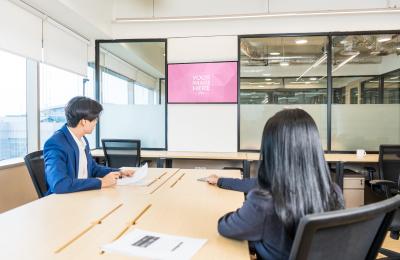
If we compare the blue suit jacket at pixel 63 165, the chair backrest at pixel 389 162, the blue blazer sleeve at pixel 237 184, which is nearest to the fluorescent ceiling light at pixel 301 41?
the chair backrest at pixel 389 162

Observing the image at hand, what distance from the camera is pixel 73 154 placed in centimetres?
213

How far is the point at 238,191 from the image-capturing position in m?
2.03

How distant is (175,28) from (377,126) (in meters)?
3.13

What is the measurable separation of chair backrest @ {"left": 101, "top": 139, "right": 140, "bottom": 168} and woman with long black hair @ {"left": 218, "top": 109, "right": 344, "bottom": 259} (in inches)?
114

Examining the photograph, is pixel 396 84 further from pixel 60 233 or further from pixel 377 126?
pixel 60 233

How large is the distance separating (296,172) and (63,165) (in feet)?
5.02

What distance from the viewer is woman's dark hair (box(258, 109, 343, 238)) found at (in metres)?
1.01

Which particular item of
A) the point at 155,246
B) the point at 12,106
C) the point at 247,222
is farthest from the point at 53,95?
the point at 247,222

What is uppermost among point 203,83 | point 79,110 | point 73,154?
point 203,83

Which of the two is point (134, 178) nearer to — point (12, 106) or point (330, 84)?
point (12, 106)

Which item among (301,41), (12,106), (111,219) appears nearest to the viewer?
(111,219)

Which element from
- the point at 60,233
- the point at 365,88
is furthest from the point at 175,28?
the point at 60,233

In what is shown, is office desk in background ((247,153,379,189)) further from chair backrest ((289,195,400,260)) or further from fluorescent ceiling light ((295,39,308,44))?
chair backrest ((289,195,400,260))

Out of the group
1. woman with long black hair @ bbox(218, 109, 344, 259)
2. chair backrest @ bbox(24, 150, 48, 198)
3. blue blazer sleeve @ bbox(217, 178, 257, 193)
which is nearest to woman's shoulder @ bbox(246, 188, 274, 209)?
woman with long black hair @ bbox(218, 109, 344, 259)
